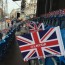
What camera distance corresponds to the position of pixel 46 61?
17.3 ft

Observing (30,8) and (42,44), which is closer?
(42,44)

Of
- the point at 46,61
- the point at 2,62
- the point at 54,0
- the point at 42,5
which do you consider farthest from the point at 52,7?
the point at 46,61

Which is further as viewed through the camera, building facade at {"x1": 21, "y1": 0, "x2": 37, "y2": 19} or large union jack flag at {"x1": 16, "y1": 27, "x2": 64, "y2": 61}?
building facade at {"x1": 21, "y1": 0, "x2": 37, "y2": 19}

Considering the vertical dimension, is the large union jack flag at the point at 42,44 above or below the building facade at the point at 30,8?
above

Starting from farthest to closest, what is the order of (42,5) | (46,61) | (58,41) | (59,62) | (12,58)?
(42,5) → (12,58) → (46,61) → (59,62) → (58,41)

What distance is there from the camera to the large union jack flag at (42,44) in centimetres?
381

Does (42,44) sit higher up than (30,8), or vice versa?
(42,44)

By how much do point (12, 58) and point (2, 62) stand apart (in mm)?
962

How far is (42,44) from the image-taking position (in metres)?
3.86

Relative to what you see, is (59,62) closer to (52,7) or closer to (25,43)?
(25,43)

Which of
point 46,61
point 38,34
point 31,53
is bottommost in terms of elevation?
point 46,61

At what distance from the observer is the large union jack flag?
12.5 ft

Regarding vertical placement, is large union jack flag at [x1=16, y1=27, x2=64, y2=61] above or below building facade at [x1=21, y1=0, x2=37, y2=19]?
above

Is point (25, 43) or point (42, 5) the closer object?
point (25, 43)
